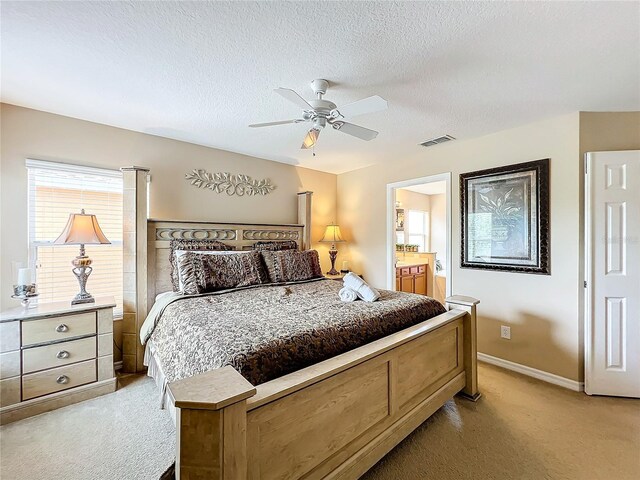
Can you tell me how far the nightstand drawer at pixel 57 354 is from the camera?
2.16 metres

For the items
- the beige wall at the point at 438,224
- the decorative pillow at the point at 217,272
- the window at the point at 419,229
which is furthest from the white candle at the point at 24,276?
the beige wall at the point at 438,224

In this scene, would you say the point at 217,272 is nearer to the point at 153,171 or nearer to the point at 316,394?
the point at 153,171

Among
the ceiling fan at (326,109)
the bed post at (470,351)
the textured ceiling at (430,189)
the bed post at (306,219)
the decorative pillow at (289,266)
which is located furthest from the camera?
the textured ceiling at (430,189)

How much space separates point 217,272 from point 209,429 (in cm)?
194

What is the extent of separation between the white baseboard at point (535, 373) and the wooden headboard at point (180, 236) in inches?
115

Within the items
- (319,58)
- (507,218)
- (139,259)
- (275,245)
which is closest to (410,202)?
(507,218)

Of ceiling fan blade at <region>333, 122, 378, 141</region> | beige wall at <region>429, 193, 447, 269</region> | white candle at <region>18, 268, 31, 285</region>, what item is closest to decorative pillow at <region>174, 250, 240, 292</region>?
white candle at <region>18, 268, 31, 285</region>

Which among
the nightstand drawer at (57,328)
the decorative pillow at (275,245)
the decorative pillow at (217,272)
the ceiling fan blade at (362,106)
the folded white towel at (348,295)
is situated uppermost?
the ceiling fan blade at (362,106)

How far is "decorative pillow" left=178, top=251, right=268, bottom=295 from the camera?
8.64 feet

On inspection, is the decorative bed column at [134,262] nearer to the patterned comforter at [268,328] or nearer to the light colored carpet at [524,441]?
the patterned comforter at [268,328]

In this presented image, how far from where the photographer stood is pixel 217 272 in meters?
2.77

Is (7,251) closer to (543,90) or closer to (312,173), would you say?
(312,173)

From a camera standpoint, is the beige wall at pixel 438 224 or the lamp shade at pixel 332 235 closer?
the lamp shade at pixel 332 235

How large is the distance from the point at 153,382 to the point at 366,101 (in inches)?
119
